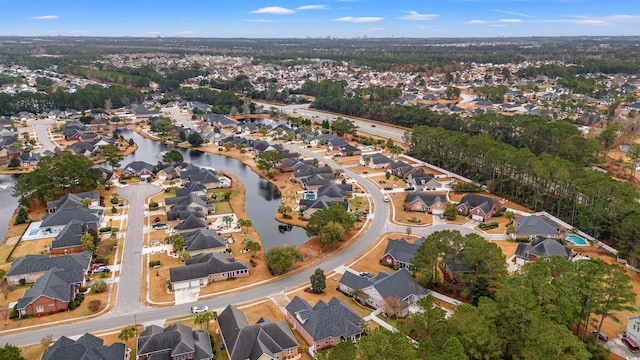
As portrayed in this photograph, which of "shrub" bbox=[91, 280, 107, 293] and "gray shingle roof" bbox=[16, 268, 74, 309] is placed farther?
"shrub" bbox=[91, 280, 107, 293]

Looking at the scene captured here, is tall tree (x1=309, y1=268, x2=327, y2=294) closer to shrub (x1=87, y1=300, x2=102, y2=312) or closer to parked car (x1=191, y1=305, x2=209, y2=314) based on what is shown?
parked car (x1=191, y1=305, x2=209, y2=314)

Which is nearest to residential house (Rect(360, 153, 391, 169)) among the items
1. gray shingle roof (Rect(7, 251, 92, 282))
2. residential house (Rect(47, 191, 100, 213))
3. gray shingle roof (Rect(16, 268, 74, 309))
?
residential house (Rect(47, 191, 100, 213))

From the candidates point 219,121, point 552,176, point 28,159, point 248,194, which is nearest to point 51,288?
point 248,194

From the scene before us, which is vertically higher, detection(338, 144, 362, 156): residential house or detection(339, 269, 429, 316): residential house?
detection(339, 269, 429, 316): residential house

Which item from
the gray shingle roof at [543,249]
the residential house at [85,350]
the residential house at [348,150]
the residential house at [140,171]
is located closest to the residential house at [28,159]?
the residential house at [140,171]

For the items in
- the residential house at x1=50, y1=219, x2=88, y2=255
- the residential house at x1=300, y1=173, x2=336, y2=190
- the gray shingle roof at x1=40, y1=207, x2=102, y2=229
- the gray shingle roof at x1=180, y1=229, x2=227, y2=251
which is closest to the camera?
the gray shingle roof at x1=180, y1=229, x2=227, y2=251

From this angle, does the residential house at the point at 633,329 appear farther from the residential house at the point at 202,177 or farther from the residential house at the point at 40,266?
the residential house at the point at 202,177

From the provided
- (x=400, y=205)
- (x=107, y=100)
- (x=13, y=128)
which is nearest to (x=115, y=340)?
(x=400, y=205)
